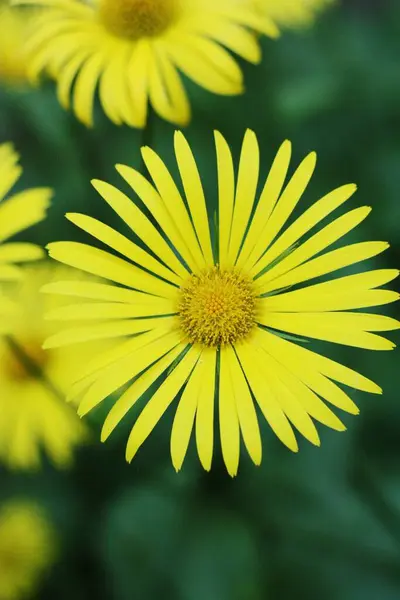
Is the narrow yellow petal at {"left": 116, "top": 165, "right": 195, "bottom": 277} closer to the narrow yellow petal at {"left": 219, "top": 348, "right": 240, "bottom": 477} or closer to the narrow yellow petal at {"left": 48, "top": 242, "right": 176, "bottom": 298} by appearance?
the narrow yellow petal at {"left": 48, "top": 242, "right": 176, "bottom": 298}

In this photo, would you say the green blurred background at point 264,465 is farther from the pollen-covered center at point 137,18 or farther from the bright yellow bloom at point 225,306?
the bright yellow bloom at point 225,306

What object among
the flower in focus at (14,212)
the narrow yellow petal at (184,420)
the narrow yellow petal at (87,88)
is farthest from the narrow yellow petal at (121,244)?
the narrow yellow petal at (87,88)

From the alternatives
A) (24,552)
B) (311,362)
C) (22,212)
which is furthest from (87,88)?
(24,552)

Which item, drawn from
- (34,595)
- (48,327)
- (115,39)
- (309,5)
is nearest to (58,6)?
(115,39)

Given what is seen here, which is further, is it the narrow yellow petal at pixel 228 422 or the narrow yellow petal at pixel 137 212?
the narrow yellow petal at pixel 137 212

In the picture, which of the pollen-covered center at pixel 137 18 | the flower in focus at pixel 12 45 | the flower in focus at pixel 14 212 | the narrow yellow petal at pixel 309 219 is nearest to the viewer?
the narrow yellow petal at pixel 309 219

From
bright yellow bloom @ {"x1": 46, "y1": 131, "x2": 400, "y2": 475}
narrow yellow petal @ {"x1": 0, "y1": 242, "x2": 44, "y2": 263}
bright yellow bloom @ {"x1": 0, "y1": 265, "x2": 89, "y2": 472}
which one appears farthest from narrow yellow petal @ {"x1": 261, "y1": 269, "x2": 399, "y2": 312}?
bright yellow bloom @ {"x1": 0, "y1": 265, "x2": 89, "y2": 472}

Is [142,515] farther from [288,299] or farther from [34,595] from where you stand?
[288,299]
